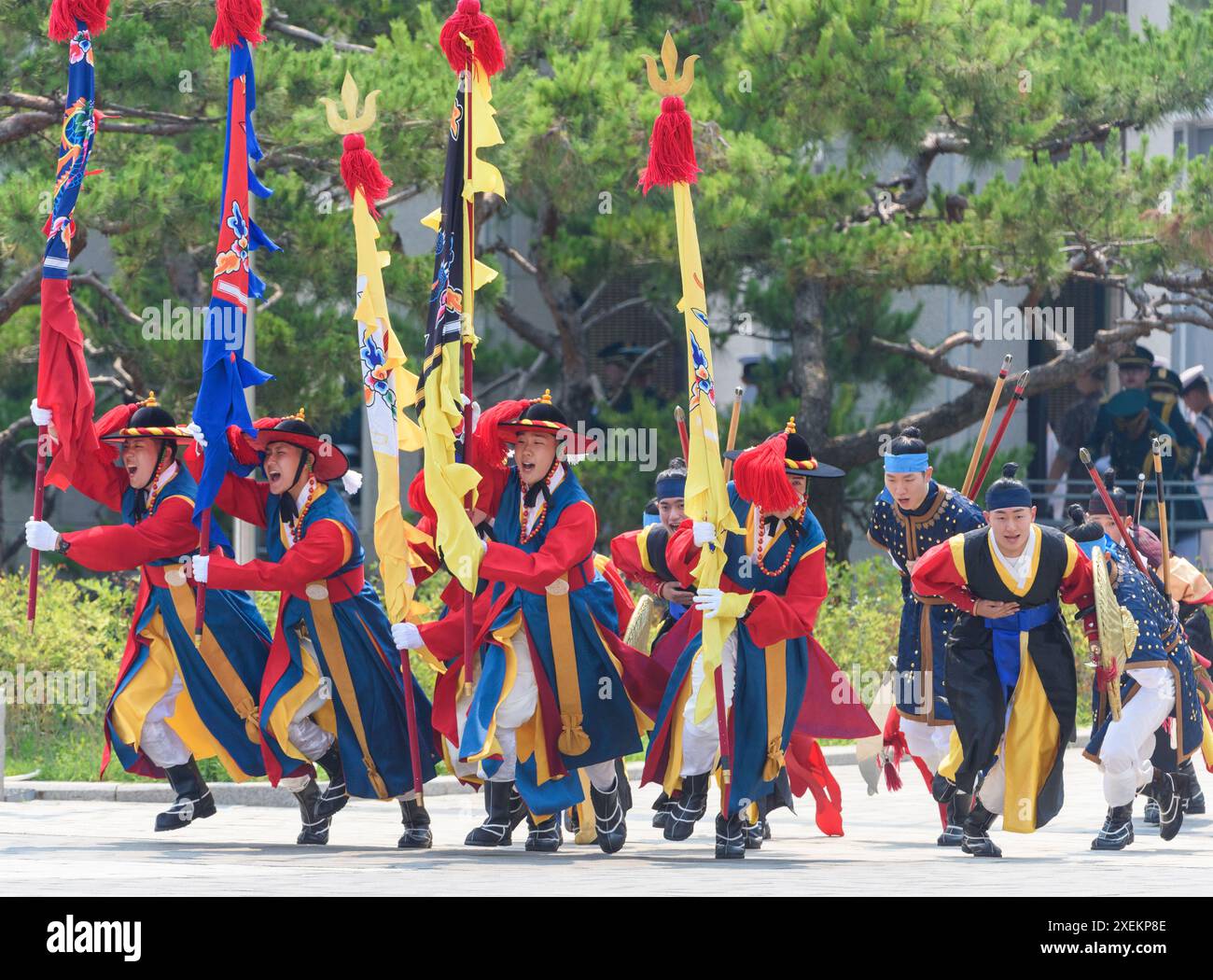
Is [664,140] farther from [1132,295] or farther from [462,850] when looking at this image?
[1132,295]

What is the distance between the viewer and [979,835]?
9422 mm

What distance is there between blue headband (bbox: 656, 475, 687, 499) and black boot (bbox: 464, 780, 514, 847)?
189cm

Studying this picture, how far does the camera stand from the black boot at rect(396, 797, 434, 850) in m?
9.47

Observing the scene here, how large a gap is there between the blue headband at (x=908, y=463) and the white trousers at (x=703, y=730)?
1213 millimetres

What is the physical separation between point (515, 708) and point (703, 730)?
796 mm

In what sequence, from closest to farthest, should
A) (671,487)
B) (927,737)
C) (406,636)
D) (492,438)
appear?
(406,636) → (492,438) → (927,737) → (671,487)

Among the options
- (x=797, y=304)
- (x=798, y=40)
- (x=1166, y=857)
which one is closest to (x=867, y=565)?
(x=797, y=304)

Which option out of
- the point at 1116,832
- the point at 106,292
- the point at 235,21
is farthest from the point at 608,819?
the point at 106,292

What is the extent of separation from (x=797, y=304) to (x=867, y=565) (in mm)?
2582

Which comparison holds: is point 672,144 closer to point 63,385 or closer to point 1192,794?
point 63,385

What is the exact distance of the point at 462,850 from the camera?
9.41 metres

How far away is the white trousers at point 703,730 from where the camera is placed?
30.8ft

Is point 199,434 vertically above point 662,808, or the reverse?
point 199,434

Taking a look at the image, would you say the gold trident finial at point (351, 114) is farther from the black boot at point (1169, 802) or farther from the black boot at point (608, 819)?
the black boot at point (1169, 802)
